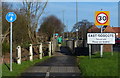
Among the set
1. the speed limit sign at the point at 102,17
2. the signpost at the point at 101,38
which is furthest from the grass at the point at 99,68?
the speed limit sign at the point at 102,17

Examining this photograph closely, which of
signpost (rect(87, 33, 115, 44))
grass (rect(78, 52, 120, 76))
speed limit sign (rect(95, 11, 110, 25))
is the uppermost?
speed limit sign (rect(95, 11, 110, 25))

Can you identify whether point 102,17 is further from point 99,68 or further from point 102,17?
point 99,68

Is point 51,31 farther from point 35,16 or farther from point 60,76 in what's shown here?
point 60,76

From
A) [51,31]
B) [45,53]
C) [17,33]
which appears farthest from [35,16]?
[51,31]

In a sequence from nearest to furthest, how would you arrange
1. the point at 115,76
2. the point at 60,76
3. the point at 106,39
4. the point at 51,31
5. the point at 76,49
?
the point at 115,76 < the point at 60,76 < the point at 106,39 < the point at 76,49 < the point at 51,31

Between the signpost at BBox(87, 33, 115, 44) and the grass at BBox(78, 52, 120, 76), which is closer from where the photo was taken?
the grass at BBox(78, 52, 120, 76)

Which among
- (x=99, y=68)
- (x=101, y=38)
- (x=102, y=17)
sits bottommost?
(x=99, y=68)

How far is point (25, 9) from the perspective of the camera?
23453mm

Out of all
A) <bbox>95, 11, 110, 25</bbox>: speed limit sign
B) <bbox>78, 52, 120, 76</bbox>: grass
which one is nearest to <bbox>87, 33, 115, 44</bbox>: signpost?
<bbox>95, 11, 110, 25</bbox>: speed limit sign

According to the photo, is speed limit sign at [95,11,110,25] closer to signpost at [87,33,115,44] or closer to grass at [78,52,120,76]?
signpost at [87,33,115,44]

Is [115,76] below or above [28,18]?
Result: below

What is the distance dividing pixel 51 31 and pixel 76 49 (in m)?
29.2

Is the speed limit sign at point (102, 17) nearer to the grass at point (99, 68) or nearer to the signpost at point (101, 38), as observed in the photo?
the signpost at point (101, 38)

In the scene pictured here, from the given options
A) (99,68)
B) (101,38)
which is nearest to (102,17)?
(101,38)
